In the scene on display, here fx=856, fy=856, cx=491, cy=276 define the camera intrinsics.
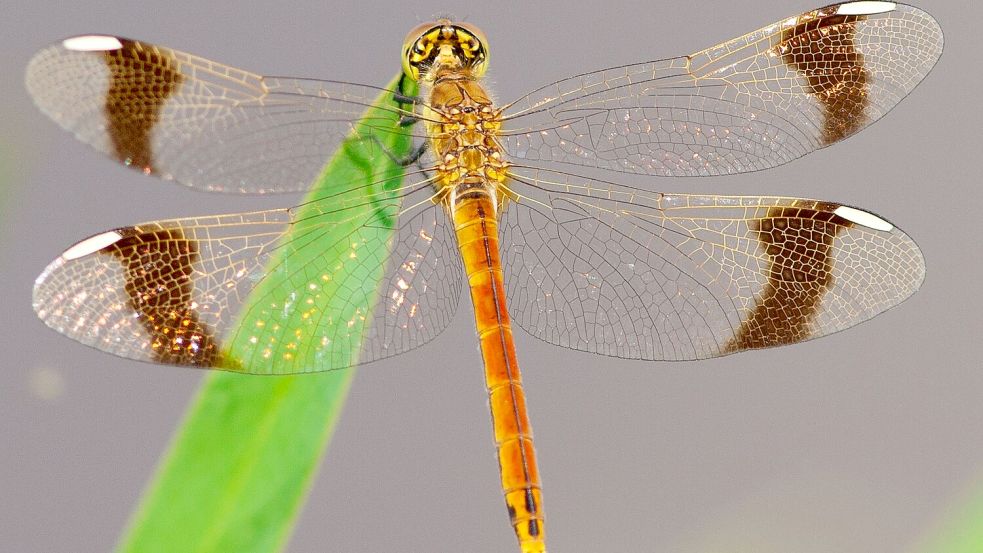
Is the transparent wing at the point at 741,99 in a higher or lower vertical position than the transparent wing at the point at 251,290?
higher

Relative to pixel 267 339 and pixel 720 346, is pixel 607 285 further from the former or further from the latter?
pixel 267 339

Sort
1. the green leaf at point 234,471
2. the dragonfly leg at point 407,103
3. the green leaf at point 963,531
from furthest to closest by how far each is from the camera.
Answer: the green leaf at point 963,531
the dragonfly leg at point 407,103
the green leaf at point 234,471

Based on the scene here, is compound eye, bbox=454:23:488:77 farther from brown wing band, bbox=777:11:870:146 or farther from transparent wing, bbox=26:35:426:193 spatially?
brown wing band, bbox=777:11:870:146

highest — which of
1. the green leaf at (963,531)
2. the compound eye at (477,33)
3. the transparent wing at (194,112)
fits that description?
the compound eye at (477,33)

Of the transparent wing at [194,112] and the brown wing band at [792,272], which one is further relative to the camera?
the brown wing band at [792,272]

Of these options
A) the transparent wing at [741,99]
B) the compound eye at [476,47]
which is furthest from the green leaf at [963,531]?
the compound eye at [476,47]

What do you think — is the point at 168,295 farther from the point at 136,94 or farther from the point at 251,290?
the point at 136,94

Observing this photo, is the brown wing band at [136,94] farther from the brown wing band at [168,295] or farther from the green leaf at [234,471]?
the green leaf at [234,471]

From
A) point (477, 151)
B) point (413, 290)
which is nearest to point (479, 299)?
point (413, 290)
